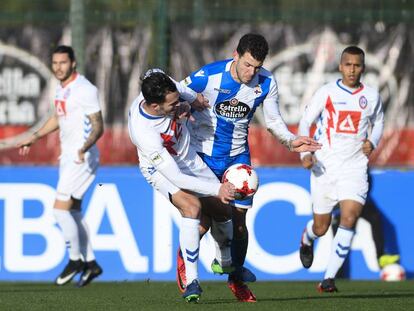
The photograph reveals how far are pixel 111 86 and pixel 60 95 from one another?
269 cm

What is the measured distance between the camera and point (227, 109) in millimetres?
10102

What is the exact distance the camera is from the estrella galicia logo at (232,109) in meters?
10.1

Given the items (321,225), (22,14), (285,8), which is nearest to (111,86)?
(22,14)

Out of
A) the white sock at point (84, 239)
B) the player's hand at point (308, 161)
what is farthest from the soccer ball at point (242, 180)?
the white sock at point (84, 239)

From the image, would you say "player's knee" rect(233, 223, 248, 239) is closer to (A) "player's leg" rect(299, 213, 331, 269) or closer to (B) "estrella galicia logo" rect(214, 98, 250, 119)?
(B) "estrella galicia logo" rect(214, 98, 250, 119)

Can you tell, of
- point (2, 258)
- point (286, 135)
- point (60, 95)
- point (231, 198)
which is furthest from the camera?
point (2, 258)

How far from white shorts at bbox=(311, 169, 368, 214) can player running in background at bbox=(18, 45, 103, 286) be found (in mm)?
2466

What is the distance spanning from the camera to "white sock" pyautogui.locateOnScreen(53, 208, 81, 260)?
12844 millimetres

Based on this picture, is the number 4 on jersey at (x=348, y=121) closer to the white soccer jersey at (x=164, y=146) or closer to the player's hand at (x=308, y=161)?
the player's hand at (x=308, y=161)

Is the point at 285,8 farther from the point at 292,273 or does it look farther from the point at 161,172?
the point at 161,172

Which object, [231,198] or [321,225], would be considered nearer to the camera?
[231,198]

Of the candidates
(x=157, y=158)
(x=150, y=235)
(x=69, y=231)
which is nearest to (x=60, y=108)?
(x=69, y=231)

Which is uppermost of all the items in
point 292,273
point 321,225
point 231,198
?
point 231,198

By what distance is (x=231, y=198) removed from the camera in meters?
9.17
